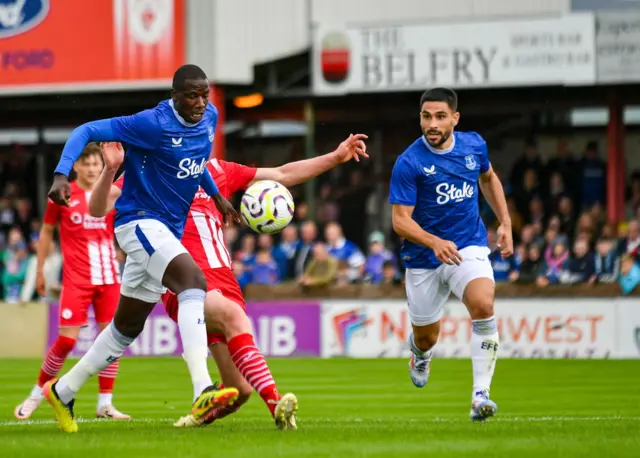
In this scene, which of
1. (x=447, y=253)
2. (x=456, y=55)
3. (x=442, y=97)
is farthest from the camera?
(x=456, y=55)

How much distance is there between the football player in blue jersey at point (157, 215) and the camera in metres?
8.32

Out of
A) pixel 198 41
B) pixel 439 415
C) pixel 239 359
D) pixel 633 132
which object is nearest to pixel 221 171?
pixel 239 359

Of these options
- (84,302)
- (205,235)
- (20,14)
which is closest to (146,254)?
(205,235)

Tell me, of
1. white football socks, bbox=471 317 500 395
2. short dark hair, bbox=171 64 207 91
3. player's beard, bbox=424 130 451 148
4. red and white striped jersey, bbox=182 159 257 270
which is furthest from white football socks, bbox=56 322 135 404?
player's beard, bbox=424 130 451 148

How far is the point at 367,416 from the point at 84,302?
2675 millimetres

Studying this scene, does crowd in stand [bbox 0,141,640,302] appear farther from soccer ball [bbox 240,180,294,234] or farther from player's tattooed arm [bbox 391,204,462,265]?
soccer ball [bbox 240,180,294,234]

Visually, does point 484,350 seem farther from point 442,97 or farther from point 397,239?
point 397,239

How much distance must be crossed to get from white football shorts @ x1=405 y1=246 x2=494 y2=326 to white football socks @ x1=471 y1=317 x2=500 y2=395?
347 millimetres

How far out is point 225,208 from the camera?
366 inches

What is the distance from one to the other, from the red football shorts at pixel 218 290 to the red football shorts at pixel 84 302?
7.59 feet

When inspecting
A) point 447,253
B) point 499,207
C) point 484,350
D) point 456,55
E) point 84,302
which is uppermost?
point 456,55

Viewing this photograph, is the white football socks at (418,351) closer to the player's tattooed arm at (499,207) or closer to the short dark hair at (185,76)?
the player's tattooed arm at (499,207)

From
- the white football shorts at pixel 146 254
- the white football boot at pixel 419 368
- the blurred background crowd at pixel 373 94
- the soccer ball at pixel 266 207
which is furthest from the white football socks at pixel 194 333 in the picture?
the blurred background crowd at pixel 373 94

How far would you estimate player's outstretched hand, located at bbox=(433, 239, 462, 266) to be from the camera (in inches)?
383
